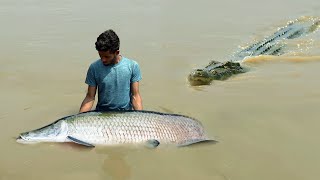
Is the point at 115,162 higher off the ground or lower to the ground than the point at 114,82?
lower

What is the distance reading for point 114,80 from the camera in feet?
17.0

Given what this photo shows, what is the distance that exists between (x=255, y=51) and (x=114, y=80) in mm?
5397

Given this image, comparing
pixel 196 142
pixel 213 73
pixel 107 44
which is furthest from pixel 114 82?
pixel 213 73

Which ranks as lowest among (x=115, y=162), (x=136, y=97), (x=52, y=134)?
(x=115, y=162)

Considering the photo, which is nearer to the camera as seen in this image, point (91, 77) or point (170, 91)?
point (91, 77)

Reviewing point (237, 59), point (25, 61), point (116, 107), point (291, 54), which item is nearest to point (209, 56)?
point (237, 59)

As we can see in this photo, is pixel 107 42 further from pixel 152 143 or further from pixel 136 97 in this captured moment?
pixel 152 143

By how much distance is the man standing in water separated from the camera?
16.9 ft

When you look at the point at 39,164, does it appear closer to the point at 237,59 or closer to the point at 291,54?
the point at 237,59

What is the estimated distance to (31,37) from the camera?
10961mm

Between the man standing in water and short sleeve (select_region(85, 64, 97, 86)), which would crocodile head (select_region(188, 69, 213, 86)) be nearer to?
the man standing in water

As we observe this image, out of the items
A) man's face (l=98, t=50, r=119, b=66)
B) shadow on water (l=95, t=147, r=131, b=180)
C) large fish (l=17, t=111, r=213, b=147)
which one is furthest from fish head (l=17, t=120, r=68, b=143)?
man's face (l=98, t=50, r=119, b=66)

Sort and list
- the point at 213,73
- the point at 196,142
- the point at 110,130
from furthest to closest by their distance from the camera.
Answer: the point at 213,73
the point at 196,142
the point at 110,130

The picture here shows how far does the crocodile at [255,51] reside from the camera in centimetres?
781
